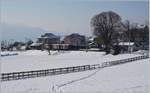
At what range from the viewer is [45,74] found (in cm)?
1684

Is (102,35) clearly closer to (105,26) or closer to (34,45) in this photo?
(105,26)

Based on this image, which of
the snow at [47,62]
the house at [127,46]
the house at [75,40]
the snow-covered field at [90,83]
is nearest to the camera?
the snow-covered field at [90,83]

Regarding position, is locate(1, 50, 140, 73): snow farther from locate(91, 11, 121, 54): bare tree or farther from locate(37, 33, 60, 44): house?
locate(37, 33, 60, 44): house

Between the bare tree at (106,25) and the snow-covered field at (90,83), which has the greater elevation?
the bare tree at (106,25)

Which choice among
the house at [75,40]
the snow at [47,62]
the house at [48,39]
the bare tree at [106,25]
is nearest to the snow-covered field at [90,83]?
the snow at [47,62]

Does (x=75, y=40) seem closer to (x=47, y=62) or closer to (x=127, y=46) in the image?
(x=127, y=46)

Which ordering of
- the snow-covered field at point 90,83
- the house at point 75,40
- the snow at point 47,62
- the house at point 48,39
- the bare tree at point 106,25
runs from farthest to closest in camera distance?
the house at point 48,39
the house at point 75,40
the bare tree at point 106,25
the snow at point 47,62
the snow-covered field at point 90,83

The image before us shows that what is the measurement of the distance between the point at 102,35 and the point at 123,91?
2501 centimetres

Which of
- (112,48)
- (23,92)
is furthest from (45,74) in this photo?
(112,48)

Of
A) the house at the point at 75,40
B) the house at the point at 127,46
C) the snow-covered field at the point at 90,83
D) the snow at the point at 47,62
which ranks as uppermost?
the house at the point at 75,40

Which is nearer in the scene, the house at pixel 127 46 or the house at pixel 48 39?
the house at pixel 127 46

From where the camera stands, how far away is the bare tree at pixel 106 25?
33.9 meters

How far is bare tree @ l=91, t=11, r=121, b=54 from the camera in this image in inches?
1336

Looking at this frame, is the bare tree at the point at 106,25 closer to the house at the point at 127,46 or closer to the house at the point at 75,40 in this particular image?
the house at the point at 127,46
